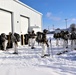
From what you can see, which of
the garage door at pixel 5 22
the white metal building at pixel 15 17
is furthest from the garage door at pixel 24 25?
the garage door at pixel 5 22

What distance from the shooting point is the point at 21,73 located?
8508mm

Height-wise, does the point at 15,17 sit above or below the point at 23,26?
above

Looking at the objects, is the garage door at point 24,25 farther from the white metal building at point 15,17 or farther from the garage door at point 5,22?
the garage door at point 5,22

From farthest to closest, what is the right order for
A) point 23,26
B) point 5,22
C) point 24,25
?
point 24,25
point 23,26
point 5,22

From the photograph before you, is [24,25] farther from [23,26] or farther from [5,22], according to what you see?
[5,22]

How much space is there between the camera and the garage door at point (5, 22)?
68.5 feet

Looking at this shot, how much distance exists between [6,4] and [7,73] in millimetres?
14311

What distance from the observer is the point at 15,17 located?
24109mm

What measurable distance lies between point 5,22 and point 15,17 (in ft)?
8.54

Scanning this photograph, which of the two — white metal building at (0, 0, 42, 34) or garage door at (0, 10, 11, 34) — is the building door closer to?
white metal building at (0, 0, 42, 34)

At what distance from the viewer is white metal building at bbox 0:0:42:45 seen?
21297mm

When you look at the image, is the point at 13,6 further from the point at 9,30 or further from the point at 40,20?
the point at 40,20

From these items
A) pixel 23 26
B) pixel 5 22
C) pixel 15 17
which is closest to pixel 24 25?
pixel 23 26

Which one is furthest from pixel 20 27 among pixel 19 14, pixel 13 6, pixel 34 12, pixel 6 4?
pixel 34 12
